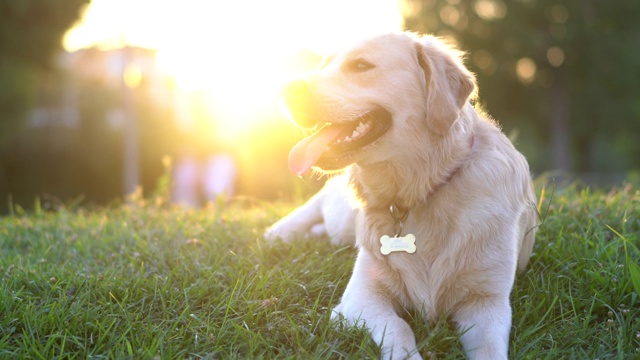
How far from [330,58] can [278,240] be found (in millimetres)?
1225

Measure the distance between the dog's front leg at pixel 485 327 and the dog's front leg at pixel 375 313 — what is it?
0.88 ft

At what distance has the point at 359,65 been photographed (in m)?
3.24

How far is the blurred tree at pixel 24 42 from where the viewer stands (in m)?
14.1

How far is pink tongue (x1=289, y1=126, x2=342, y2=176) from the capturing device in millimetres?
3070

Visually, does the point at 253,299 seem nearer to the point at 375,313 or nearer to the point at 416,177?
the point at 375,313

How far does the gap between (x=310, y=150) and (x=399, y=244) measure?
0.63m

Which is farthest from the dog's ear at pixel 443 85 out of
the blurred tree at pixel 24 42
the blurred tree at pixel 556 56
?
the blurred tree at pixel 556 56

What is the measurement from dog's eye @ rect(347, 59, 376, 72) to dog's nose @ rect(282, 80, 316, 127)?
0.28 m

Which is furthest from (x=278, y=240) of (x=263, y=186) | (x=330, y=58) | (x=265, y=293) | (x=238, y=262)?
(x=263, y=186)

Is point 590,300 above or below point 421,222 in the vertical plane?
below

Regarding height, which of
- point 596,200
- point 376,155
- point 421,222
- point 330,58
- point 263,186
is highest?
point 330,58

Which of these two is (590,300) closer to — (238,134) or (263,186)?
(263,186)

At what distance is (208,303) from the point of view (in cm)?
311

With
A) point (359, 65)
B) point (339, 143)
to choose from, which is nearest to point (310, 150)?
point (339, 143)
